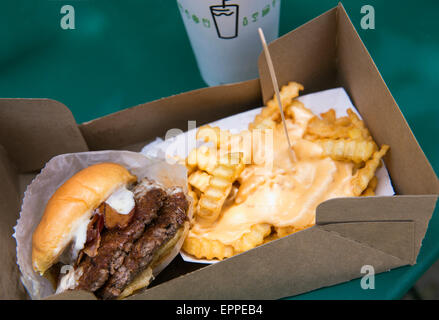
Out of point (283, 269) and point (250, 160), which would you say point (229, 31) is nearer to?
point (250, 160)

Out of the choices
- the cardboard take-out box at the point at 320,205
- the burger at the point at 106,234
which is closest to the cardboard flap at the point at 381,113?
the cardboard take-out box at the point at 320,205

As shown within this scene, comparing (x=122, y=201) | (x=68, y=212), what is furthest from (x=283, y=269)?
(x=68, y=212)

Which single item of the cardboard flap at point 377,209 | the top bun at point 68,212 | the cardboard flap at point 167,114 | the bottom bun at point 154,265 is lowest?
the bottom bun at point 154,265

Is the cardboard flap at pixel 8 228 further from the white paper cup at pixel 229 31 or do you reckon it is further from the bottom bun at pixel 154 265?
the white paper cup at pixel 229 31

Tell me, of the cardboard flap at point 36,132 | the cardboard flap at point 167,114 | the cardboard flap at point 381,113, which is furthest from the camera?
the cardboard flap at point 167,114
